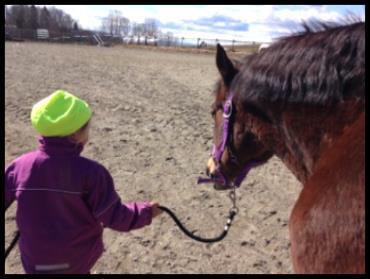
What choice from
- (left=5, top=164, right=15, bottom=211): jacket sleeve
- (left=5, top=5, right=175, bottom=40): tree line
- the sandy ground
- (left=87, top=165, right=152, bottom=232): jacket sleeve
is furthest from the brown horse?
(left=5, top=5, right=175, bottom=40): tree line

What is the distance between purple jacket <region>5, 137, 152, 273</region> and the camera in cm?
198

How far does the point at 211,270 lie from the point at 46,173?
1.93 meters

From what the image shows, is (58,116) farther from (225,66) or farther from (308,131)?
(308,131)

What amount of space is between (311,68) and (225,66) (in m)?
0.56

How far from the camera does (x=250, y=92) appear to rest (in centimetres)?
215

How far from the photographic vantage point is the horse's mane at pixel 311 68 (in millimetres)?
1769

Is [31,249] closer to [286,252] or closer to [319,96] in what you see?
[319,96]

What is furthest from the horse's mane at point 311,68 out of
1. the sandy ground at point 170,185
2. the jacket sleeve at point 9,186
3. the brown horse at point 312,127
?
the sandy ground at point 170,185

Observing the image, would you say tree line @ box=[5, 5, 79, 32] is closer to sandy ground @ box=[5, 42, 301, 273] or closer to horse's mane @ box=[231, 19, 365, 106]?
sandy ground @ box=[5, 42, 301, 273]

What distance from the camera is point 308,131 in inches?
76.7

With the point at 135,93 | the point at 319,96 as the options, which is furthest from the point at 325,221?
the point at 135,93

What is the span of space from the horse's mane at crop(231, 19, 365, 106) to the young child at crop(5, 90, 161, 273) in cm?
85

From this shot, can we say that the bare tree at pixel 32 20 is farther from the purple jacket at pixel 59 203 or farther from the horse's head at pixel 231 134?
the purple jacket at pixel 59 203

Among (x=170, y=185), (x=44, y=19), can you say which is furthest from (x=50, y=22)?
(x=170, y=185)
